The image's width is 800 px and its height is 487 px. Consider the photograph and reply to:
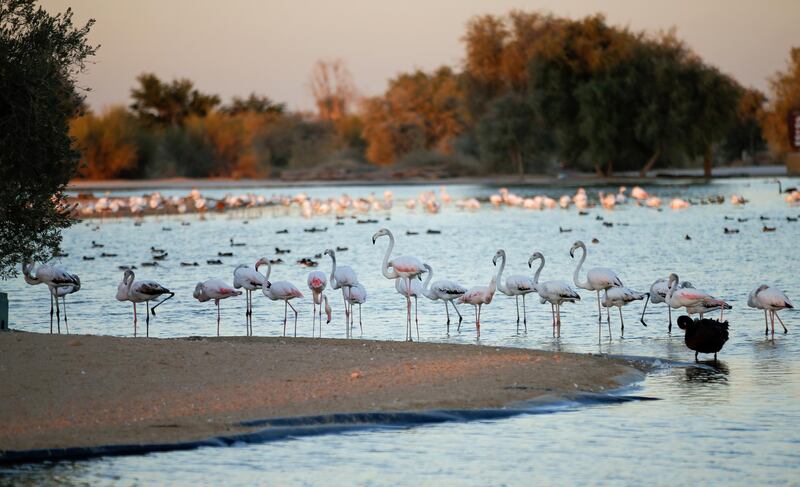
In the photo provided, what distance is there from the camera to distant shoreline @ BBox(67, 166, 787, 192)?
8081 cm

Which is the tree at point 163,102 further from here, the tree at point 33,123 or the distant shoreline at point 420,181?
the tree at point 33,123

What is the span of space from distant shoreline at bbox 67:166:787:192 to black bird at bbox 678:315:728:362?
210 ft

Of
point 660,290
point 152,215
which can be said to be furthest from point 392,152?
point 660,290

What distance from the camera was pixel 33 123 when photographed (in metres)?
14.5

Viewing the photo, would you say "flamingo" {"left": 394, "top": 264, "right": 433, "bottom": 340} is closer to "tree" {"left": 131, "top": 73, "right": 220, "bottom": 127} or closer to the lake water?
the lake water

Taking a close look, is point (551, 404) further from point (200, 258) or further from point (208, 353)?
point (200, 258)

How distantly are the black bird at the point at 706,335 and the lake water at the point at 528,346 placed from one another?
0.32m

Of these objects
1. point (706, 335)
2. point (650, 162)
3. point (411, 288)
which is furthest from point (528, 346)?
point (650, 162)

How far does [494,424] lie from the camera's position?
34.3ft

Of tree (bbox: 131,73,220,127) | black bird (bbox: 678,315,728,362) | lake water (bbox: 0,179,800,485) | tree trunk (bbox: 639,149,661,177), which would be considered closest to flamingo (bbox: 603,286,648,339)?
lake water (bbox: 0,179,800,485)

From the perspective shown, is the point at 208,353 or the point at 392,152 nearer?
the point at 208,353

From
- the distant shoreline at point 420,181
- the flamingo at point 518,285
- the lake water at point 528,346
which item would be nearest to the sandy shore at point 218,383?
the lake water at point 528,346

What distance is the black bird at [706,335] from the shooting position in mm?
13609

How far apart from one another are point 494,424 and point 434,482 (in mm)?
1667
